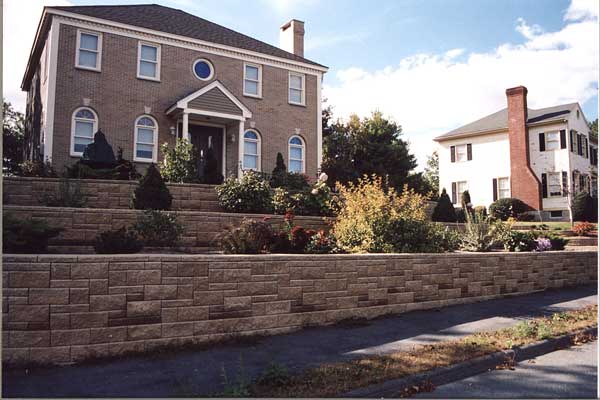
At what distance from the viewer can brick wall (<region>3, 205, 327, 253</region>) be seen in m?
7.82

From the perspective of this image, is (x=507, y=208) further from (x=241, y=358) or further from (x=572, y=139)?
(x=241, y=358)

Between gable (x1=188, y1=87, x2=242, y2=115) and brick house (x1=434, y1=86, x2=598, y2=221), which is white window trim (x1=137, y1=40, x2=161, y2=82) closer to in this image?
gable (x1=188, y1=87, x2=242, y2=115)

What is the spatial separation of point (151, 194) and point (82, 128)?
25.7ft

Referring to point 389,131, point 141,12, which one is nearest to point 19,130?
point 141,12

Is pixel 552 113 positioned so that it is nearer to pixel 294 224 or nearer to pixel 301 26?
pixel 301 26

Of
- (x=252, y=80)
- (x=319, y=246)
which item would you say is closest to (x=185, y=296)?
(x=319, y=246)

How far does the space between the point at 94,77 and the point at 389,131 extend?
62.5 feet

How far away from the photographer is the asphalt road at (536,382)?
4195mm

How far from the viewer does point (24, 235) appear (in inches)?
226

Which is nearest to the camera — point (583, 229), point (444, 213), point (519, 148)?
point (444, 213)

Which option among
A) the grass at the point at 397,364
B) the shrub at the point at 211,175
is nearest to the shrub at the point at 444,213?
the shrub at the point at 211,175

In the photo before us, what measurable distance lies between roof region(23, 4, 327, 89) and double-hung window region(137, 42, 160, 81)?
72 centimetres

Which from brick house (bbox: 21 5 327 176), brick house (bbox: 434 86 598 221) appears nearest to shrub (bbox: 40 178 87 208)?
brick house (bbox: 21 5 327 176)

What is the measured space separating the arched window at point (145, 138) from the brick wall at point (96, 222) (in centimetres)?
837
